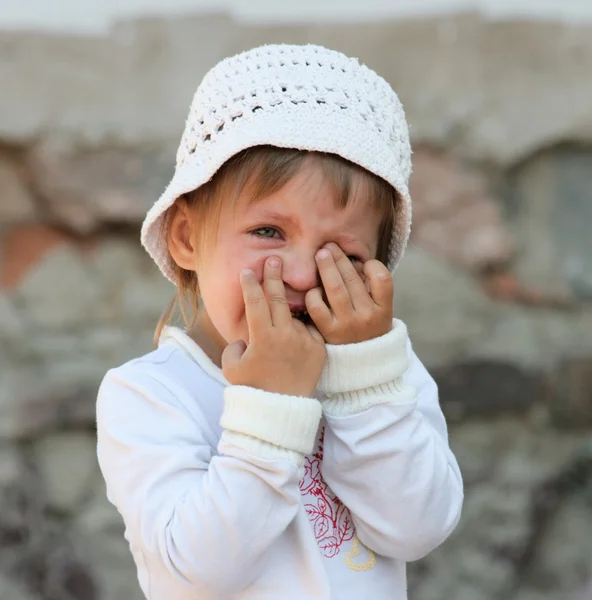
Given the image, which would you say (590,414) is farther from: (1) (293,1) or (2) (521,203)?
(1) (293,1)

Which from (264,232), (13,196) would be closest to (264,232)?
(264,232)

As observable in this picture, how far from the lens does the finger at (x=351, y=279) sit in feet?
4.69

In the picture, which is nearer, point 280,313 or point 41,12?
point 280,313

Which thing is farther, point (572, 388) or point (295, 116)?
point (572, 388)

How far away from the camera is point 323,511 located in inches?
58.1

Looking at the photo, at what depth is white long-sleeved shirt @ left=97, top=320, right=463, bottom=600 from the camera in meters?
1.31

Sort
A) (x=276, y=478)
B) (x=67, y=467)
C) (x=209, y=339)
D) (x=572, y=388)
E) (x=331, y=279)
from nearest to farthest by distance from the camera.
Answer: (x=276, y=478), (x=331, y=279), (x=209, y=339), (x=67, y=467), (x=572, y=388)

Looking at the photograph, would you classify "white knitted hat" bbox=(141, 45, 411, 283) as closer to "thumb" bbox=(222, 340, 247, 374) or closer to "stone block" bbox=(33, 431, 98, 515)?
"thumb" bbox=(222, 340, 247, 374)

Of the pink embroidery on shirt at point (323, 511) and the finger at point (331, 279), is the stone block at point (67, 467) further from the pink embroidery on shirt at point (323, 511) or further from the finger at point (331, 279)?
the finger at point (331, 279)

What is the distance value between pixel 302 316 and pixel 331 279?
0.33 feet

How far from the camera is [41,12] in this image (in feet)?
8.52

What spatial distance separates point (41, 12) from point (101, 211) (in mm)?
533

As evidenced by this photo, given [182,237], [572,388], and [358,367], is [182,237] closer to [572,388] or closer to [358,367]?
[358,367]

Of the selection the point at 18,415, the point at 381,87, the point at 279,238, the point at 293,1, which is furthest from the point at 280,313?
the point at 293,1
